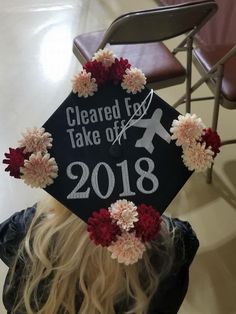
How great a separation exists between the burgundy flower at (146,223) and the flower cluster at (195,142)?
12 centimetres

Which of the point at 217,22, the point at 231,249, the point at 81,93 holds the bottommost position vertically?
the point at 231,249

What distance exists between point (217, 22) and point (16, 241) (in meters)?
1.85

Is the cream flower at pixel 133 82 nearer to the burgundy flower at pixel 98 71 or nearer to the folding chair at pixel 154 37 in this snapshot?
the burgundy flower at pixel 98 71

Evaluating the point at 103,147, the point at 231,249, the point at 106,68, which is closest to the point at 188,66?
the point at 231,249

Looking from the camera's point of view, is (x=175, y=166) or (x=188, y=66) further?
(x=188, y=66)

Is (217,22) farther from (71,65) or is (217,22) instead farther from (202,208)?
(202,208)

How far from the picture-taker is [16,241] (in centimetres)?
115

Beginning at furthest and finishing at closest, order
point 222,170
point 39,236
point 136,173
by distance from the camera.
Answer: point 222,170 → point 39,236 → point 136,173

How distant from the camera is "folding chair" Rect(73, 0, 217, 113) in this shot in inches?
61.0

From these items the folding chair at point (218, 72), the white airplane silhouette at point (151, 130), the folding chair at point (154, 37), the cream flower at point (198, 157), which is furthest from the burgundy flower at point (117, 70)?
the folding chair at point (218, 72)

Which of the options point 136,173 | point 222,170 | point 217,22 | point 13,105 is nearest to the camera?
point 136,173

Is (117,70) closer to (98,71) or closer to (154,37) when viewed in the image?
(98,71)

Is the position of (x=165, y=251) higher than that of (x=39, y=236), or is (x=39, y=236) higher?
(x=39, y=236)

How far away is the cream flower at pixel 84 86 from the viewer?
952 millimetres
